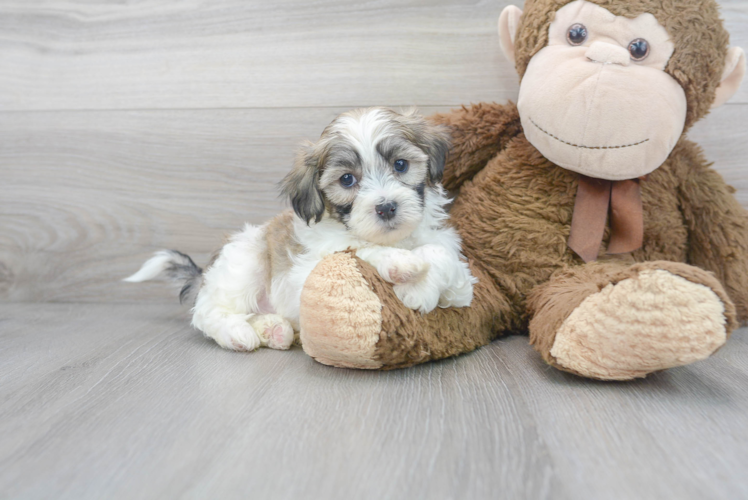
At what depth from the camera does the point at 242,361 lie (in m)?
1.63

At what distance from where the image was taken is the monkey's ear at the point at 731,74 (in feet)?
5.18

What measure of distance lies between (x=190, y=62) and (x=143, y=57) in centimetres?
20

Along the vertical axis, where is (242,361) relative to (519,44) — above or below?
below

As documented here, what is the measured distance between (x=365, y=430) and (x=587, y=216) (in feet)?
3.18

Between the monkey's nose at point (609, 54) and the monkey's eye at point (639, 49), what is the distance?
2 centimetres

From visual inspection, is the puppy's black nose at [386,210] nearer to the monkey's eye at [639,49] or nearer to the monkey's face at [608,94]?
the monkey's face at [608,94]

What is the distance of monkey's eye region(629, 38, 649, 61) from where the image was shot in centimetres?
149

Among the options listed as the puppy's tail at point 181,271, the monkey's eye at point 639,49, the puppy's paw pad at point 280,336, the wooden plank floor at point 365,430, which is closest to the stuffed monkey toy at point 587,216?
the monkey's eye at point 639,49

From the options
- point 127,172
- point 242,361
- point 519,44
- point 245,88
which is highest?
point 519,44

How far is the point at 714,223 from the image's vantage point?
1757mm

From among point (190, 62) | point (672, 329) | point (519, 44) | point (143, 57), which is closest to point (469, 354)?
point (672, 329)

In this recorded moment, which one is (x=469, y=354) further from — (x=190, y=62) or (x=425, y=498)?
(x=190, y=62)

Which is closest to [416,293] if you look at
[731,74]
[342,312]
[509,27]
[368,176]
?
[342,312]

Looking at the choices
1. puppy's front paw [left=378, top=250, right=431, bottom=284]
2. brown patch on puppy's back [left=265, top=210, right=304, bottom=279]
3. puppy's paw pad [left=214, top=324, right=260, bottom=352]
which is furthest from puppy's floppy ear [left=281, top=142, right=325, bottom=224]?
puppy's paw pad [left=214, top=324, right=260, bottom=352]
